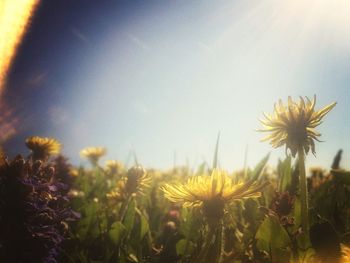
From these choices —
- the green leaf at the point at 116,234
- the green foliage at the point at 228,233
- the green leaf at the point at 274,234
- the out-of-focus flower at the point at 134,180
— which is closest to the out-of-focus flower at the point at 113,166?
the out-of-focus flower at the point at 134,180

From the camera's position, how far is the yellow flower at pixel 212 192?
4.80 ft

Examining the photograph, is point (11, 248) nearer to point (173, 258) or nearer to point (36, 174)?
point (36, 174)

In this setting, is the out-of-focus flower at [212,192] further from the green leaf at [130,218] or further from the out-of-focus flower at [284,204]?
the green leaf at [130,218]

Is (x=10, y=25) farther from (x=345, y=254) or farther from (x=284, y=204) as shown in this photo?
(x=345, y=254)

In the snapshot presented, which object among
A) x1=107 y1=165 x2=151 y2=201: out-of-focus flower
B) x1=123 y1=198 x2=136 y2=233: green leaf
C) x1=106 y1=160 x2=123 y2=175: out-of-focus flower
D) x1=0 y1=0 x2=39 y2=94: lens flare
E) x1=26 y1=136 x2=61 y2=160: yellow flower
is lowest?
x1=123 y1=198 x2=136 y2=233: green leaf

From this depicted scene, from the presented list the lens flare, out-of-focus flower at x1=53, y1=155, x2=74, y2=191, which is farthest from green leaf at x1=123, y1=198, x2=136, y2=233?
the lens flare

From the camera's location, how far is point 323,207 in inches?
78.5

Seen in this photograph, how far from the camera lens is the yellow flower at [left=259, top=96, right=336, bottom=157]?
60.1 inches

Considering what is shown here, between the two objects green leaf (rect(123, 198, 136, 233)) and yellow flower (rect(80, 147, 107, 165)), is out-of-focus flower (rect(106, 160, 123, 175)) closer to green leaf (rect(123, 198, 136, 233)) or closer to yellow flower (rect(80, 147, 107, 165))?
yellow flower (rect(80, 147, 107, 165))

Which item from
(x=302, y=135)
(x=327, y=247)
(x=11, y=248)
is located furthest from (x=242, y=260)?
(x=11, y=248)

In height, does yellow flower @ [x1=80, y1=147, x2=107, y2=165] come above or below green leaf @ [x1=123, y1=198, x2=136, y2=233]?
above

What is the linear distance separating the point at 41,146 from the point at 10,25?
4.34 feet

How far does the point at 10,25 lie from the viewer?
343 cm

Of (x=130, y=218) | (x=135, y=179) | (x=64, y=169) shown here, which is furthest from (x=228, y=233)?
(x=64, y=169)
